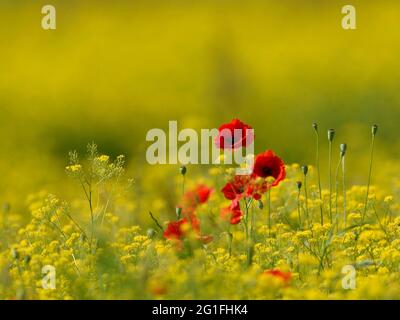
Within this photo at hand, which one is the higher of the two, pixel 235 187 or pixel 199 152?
pixel 199 152

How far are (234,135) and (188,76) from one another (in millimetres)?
7614

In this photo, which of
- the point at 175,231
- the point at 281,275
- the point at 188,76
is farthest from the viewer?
the point at 188,76

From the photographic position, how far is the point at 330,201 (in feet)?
12.0

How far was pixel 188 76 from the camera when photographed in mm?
10859

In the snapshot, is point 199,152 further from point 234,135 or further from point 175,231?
point 175,231

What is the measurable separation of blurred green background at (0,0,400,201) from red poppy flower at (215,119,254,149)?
11.6 feet

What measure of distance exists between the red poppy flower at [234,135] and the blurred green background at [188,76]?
11.6ft

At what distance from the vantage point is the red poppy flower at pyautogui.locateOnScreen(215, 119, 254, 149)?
3281 mm

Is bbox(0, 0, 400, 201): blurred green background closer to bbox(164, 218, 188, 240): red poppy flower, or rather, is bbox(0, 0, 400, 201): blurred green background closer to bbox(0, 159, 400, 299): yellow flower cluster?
bbox(0, 159, 400, 299): yellow flower cluster

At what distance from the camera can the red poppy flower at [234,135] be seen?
3281 millimetres
